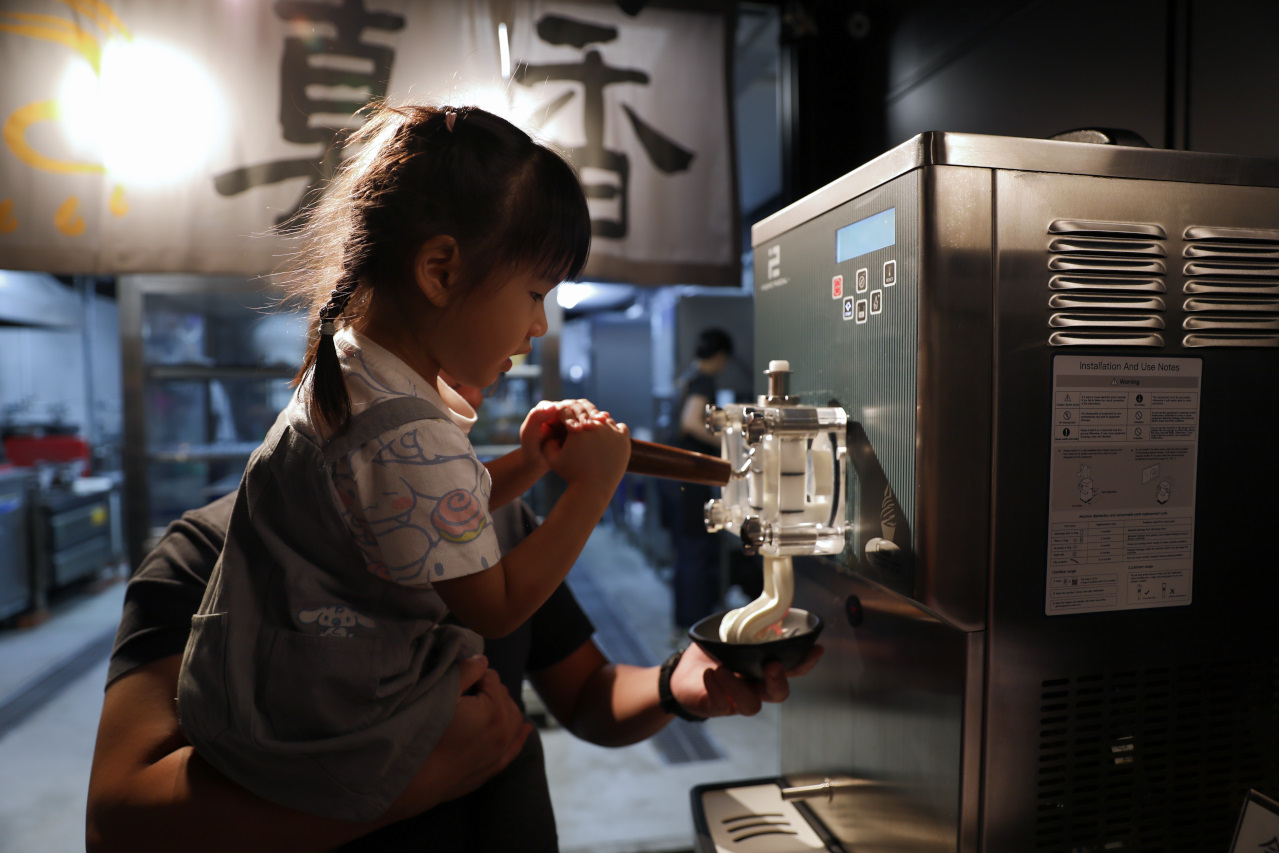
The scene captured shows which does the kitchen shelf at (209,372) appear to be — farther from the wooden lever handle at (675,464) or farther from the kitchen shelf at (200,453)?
the wooden lever handle at (675,464)

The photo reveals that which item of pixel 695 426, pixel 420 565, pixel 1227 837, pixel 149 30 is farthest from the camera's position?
pixel 695 426

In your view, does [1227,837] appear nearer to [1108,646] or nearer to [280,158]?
[1108,646]

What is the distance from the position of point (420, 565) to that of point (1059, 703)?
570mm

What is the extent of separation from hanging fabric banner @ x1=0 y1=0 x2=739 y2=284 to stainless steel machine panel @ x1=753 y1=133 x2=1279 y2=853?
1507 mm

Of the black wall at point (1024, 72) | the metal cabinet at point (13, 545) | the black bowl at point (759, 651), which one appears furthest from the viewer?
the metal cabinet at point (13, 545)

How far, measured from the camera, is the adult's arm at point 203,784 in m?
0.66

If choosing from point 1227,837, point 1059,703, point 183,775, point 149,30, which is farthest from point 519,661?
point 149,30

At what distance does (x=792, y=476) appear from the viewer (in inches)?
29.8

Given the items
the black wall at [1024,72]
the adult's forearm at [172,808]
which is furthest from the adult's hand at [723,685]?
the black wall at [1024,72]

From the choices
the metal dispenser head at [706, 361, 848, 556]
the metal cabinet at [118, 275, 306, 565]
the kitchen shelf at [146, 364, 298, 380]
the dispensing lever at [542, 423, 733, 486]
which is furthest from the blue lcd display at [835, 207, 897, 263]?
the kitchen shelf at [146, 364, 298, 380]

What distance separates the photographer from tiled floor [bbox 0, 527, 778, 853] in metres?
2.13

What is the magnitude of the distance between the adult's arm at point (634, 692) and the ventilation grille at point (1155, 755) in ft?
0.76

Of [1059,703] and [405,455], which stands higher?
[405,455]

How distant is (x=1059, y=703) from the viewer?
2.21ft
